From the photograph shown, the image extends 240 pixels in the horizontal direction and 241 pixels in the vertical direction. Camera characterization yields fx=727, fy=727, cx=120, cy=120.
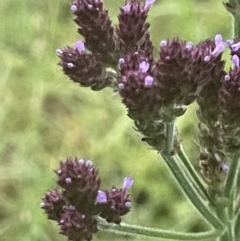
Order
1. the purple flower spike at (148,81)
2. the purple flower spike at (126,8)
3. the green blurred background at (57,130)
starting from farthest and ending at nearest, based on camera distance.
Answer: the green blurred background at (57,130) < the purple flower spike at (126,8) < the purple flower spike at (148,81)

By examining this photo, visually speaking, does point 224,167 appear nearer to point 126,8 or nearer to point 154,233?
point 154,233

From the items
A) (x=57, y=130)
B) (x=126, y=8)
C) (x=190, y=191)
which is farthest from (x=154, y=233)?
(x=57, y=130)

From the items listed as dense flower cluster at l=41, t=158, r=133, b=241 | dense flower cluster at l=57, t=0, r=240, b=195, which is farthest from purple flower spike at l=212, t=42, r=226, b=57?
dense flower cluster at l=41, t=158, r=133, b=241

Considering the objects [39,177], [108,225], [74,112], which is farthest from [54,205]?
[74,112]

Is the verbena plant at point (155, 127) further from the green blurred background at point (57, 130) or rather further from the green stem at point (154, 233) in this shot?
the green blurred background at point (57, 130)

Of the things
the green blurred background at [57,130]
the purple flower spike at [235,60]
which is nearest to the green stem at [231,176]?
the purple flower spike at [235,60]

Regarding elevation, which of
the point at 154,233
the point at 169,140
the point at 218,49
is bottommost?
the point at 154,233
